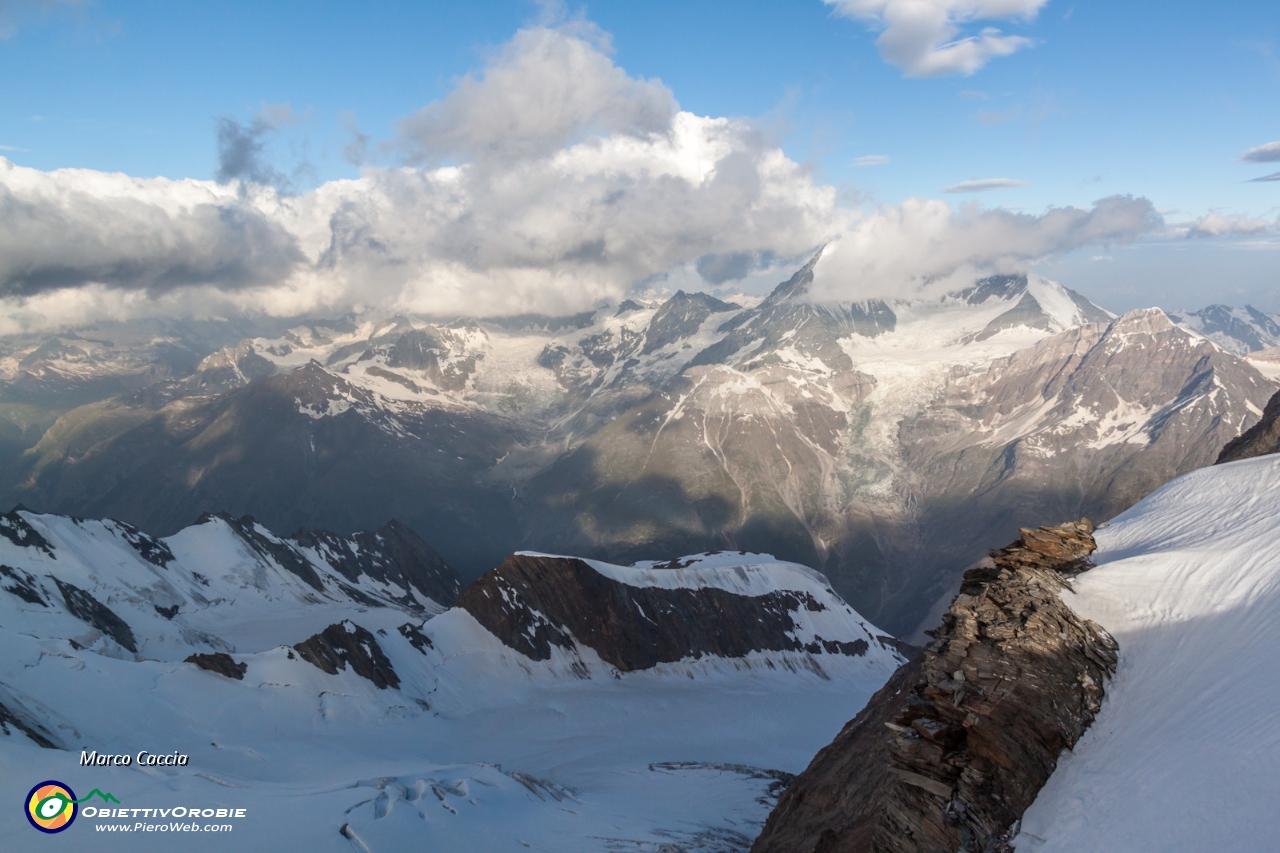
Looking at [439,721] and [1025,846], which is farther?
[439,721]

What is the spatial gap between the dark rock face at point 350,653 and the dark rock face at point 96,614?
36.0 metres

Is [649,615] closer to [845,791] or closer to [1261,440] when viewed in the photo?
[1261,440]

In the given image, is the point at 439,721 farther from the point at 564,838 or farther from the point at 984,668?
the point at 984,668

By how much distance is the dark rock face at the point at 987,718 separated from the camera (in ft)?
83.9

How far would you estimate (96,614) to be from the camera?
388 ft

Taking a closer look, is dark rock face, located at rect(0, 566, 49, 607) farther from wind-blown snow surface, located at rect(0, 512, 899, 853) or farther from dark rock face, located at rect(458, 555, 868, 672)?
dark rock face, located at rect(458, 555, 868, 672)

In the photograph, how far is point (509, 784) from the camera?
70.4 meters

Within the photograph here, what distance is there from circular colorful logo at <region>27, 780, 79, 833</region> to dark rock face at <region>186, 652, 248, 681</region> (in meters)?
48.8

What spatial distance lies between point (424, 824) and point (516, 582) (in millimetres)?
92828

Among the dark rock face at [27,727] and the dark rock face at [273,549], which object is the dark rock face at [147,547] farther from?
the dark rock face at [27,727]

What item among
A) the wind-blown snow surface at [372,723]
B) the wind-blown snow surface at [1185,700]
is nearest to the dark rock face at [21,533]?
the wind-blown snow surface at [372,723]

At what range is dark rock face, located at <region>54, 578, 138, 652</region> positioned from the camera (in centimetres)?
11412

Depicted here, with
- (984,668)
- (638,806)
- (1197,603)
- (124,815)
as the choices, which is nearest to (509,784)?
(638,806)

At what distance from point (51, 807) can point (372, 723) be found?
61454mm
